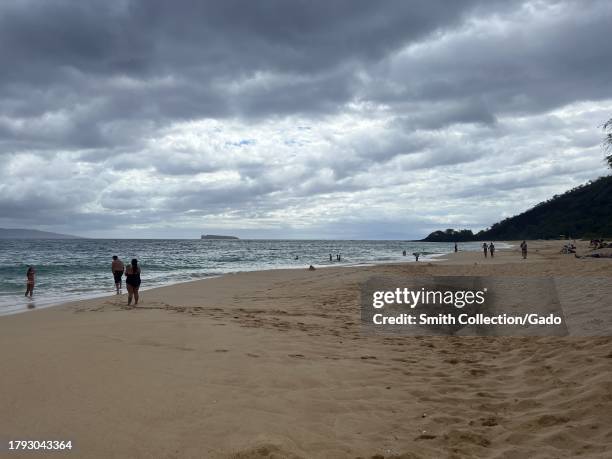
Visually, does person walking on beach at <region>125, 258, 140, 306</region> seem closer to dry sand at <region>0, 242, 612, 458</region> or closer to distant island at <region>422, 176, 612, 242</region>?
dry sand at <region>0, 242, 612, 458</region>

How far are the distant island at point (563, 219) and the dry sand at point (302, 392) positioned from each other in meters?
73.7

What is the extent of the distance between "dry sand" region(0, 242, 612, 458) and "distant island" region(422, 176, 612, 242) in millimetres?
73670

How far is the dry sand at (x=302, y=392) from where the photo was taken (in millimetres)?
3793

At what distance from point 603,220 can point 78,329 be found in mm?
104781

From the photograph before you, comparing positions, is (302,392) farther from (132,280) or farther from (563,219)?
(563,219)

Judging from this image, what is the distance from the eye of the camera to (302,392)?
5.21 metres

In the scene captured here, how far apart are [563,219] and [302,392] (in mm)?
129331

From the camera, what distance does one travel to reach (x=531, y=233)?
12344 cm

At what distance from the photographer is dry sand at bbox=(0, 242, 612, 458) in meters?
3.79

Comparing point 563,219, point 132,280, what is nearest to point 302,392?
point 132,280

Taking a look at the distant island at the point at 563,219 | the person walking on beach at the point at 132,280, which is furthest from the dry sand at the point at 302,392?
the distant island at the point at 563,219

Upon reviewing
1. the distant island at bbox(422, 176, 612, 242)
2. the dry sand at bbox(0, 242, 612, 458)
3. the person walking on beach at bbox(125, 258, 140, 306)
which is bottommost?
the dry sand at bbox(0, 242, 612, 458)

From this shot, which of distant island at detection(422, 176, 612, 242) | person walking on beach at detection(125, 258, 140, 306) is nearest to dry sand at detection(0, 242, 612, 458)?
person walking on beach at detection(125, 258, 140, 306)

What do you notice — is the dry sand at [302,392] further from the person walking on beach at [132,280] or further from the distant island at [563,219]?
the distant island at [563,219]
